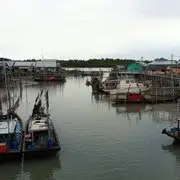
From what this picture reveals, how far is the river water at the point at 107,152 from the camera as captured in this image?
22.5m

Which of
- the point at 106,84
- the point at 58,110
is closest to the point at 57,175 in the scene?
the point at 58,110

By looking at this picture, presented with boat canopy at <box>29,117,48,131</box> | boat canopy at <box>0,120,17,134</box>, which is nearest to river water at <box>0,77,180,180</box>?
boat canopy at <box>29,117,48,131</box>

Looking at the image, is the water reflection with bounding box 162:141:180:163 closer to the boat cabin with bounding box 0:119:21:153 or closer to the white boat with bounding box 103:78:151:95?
the boat cabin with bounding box 0:119:21:153

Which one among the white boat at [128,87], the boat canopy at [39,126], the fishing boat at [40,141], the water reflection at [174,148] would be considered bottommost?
the water reflection at [174,148]

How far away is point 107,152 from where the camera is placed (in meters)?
26.6

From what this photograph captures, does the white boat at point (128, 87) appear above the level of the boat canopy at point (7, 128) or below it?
above

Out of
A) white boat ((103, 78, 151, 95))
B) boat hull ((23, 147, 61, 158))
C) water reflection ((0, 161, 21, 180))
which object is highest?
white boat ((103, 78, 151, 95))

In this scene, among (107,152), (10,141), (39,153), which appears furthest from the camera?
(107,152)

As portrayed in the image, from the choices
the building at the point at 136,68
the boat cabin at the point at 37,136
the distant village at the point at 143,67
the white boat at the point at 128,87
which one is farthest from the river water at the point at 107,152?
the building at the point at 136,68

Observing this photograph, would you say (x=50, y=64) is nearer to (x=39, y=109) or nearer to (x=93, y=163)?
(x=39, y=109)

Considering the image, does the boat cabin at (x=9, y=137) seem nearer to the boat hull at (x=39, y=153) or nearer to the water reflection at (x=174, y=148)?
the boat hull at (x=39, y=153)

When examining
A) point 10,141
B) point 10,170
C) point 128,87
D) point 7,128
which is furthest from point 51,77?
point 10,170

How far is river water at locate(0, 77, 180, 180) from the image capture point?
22516mm

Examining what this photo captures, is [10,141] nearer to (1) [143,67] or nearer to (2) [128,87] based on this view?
(2) [128,87]
